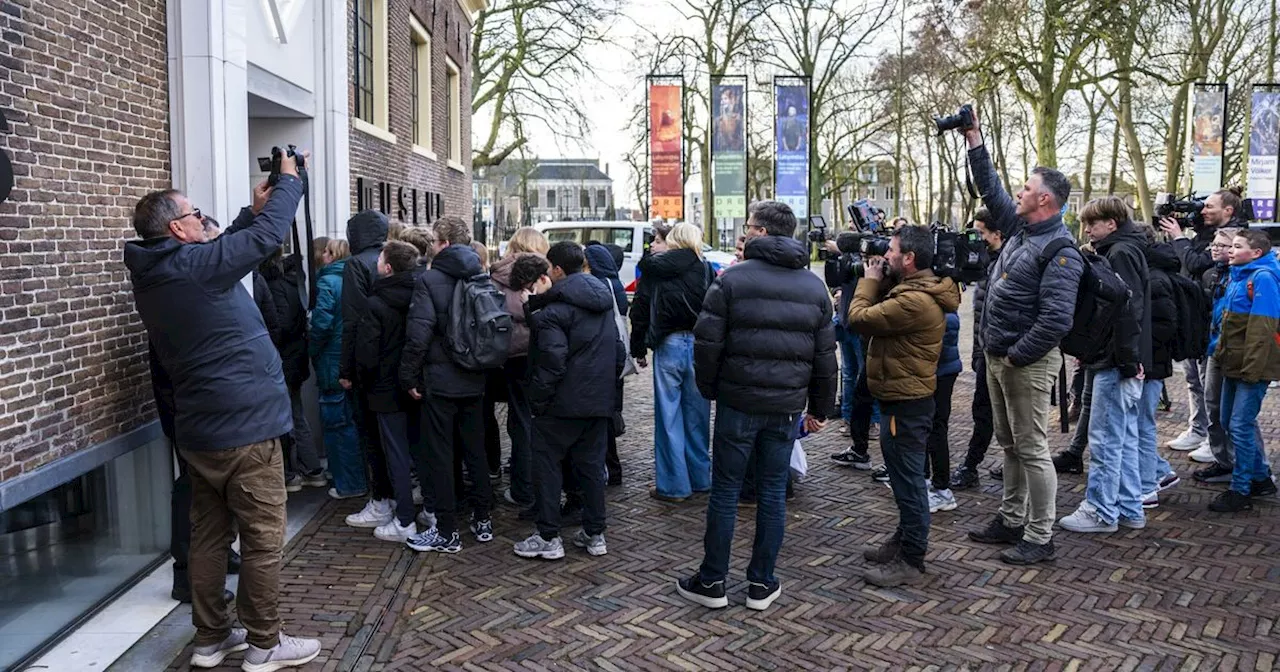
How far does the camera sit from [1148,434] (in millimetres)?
6020

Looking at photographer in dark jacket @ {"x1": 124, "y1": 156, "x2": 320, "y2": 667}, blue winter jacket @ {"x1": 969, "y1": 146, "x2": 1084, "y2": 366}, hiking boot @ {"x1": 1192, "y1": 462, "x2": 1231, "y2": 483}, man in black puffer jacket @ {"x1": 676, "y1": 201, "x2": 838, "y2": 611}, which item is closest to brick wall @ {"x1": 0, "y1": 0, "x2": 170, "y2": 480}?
photographer in dark jacket @ {"x1": 124, "y1": 156, "x2": 320, "y2": 667}

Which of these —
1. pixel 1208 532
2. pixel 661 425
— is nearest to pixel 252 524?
pixel 661 425

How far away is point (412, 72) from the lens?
14266mm

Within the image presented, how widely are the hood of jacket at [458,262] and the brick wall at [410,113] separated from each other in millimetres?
5001

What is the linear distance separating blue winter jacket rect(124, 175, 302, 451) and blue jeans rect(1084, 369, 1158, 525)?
4.46 metres

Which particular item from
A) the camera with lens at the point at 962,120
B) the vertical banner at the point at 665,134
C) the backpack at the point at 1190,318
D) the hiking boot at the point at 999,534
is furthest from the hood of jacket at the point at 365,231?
the vertical banner at the point at 665,134

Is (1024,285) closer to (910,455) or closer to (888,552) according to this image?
(910,455)

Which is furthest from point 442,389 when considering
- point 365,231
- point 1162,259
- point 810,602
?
point 1162,259

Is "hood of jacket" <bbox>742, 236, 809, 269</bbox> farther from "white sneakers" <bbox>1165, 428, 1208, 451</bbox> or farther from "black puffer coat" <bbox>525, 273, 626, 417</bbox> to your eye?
"white sneakers" <bbox>1165, 428, 1208, 451</bbox>

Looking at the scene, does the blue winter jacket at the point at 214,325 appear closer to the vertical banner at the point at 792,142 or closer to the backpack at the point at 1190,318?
the backpack at the point at 1190,318

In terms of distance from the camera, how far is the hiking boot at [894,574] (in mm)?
4875

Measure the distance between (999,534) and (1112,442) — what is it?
2.90 feet

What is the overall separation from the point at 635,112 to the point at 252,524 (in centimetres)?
2740

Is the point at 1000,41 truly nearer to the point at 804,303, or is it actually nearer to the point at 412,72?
the point at 412,72
